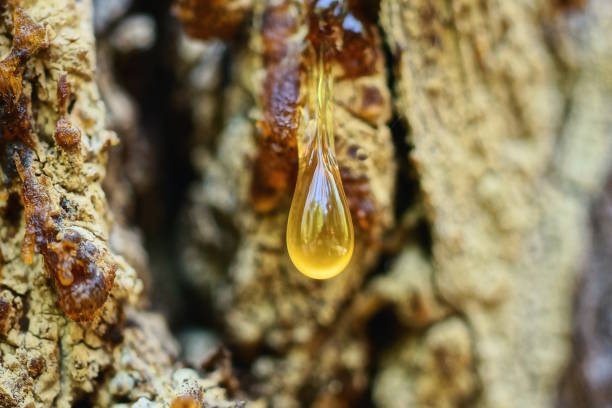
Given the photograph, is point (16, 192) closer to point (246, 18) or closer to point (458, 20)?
point (246, 18)

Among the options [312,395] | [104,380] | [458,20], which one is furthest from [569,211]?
[104,380]

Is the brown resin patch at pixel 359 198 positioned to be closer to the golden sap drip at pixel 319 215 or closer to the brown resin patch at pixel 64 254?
the golden sap drip at pixel 319 215

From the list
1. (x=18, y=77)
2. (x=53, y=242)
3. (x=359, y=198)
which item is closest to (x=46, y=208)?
(x=53, y=242)

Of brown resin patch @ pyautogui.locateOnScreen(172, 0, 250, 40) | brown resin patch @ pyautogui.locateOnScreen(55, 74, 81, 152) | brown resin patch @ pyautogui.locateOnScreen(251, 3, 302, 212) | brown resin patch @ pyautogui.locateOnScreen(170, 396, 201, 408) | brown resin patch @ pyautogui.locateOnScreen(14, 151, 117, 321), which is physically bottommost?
brown resin patch @ pyautogui.locateOnScreen(170, 396, 201, 408)

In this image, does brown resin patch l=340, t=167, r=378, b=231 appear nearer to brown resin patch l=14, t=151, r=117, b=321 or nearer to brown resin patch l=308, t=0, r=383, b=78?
brown resin patch l=308, t=0, r=383, b=78

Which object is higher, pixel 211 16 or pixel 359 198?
pixel 211 16

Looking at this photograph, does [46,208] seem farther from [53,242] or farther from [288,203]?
[288,203]

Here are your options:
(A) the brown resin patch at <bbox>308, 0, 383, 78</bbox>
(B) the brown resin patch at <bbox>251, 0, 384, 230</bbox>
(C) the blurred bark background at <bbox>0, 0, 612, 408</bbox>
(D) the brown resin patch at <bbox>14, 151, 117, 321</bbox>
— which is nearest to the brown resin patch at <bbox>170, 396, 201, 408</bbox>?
(C) the blurred bark background at <bbox>0, 0, 612, 408</bbox>
